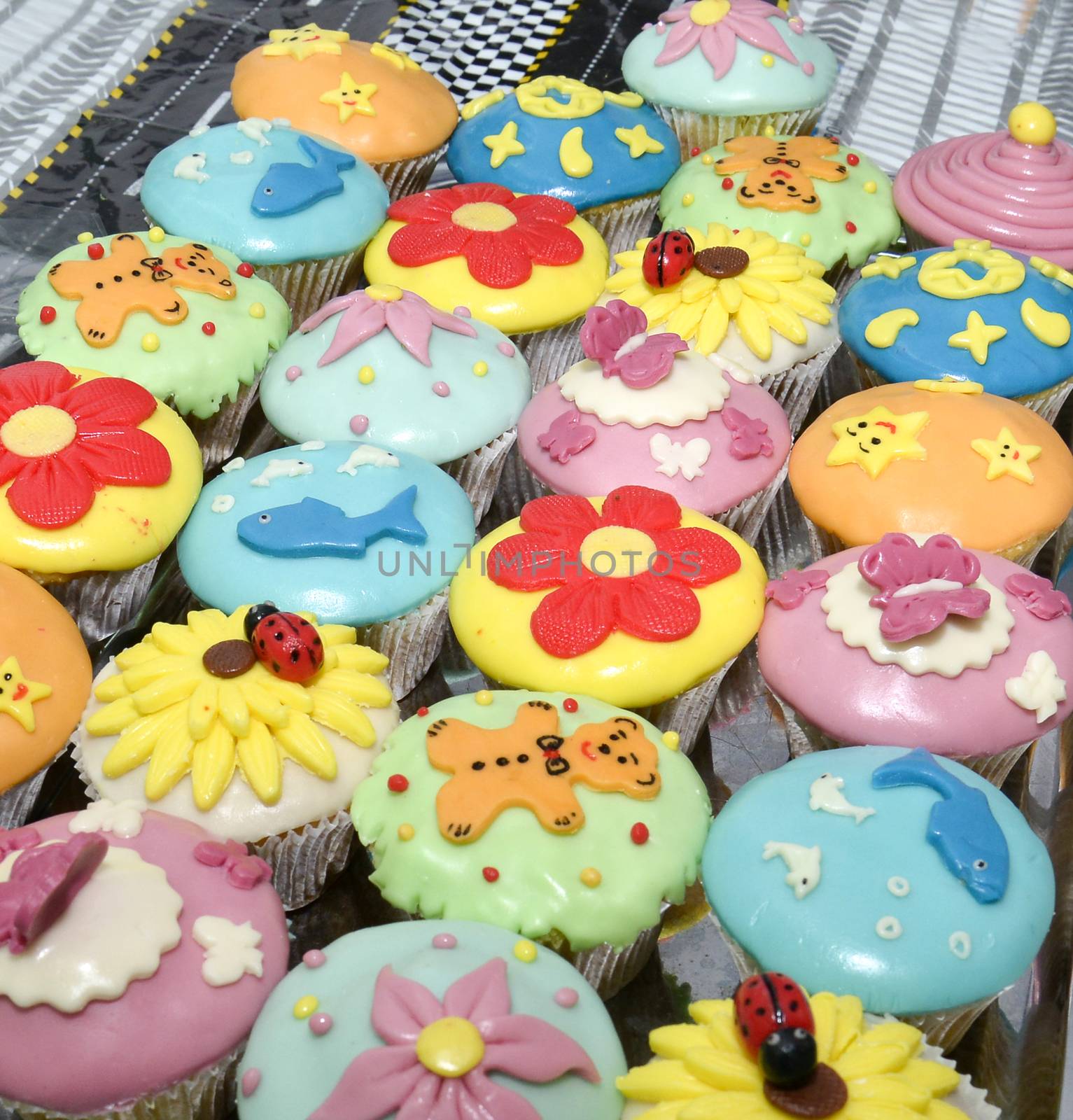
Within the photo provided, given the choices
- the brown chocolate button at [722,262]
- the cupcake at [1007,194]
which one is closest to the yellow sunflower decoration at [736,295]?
the brown chocolate button at [722,262]

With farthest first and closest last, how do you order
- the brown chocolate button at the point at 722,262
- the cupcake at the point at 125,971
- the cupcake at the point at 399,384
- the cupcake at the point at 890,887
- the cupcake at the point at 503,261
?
the cupcake at the point at 503,261 → the brown chocolate button at the point at 722,262 → the cupcake at the point at 399,384 → the cupcake at the point at 890,887 → the cupcake at the point at 125,971

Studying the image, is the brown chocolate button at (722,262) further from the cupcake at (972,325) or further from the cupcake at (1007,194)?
the cupcake at (1007,194)

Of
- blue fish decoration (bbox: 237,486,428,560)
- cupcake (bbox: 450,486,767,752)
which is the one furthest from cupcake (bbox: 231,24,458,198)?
cupcake (bbox: 450,486,767,752)

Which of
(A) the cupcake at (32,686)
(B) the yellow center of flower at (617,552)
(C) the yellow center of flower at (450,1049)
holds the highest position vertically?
(C) the yellow center of flower at (450,1049)

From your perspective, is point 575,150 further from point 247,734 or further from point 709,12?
point 247,734

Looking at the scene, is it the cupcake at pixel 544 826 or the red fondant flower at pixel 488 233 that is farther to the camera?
the red fondant flower at pixel 488 233

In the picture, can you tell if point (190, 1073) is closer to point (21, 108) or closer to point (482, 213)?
point (482, 213)

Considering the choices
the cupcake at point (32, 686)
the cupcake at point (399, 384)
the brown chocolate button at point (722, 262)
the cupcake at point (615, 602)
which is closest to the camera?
the cupcake at point (32, 686)
